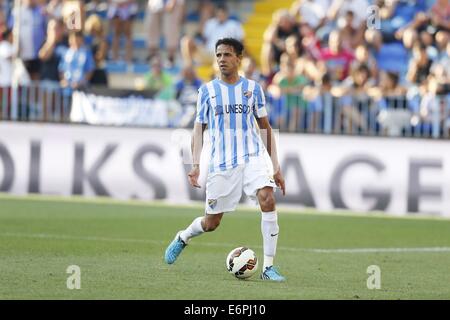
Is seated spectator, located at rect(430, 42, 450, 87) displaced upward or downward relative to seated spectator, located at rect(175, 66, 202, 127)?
upward

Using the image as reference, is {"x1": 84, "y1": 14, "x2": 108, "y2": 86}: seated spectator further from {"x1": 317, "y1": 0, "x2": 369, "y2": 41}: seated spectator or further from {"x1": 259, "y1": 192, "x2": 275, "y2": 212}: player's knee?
{"x1": 259, "y1": 192, "x2": 275, "y2": 212}: player's knee

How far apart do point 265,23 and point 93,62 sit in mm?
5429

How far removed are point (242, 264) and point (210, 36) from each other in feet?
46.8

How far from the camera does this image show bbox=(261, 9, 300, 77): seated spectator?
22.8 meters

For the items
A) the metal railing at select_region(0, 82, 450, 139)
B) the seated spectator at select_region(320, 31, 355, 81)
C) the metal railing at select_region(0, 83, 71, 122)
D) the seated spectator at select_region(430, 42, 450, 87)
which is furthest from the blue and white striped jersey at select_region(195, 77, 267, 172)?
the seated spectator at select_region(320, 31, 355, 81)

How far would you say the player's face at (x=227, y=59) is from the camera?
36.1 ft

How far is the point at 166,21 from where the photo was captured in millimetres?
25016

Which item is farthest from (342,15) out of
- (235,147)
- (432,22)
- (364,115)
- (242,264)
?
(242,264)

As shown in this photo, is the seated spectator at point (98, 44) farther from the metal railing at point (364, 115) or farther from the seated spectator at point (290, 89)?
the metal railing at point (364, 115)

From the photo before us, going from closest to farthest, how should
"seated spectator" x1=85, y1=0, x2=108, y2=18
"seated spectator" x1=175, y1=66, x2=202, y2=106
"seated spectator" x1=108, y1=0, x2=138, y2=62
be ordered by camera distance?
"seated spectator" x1=175, y1=66, x2=202, y2=106 → "seated spectator" x1=108, y1=0, x2=138, y2=62 → "seated spectator" x1=85, y1=0, x2=108, y2=18

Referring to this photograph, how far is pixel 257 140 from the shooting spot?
448 inches

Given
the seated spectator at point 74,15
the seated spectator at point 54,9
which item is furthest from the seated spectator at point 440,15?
the seated spectator at point 54,9

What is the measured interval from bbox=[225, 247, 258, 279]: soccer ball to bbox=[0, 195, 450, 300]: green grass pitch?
11 centimetres

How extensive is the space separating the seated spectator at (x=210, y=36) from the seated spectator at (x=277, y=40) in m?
0.76
